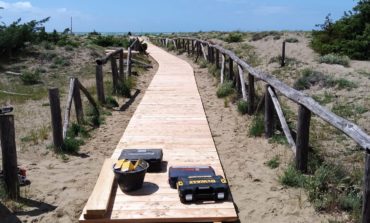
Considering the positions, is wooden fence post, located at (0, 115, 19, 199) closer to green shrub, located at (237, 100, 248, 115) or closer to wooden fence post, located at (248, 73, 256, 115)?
wooden fence post, located at (248, 73, 256, 115)

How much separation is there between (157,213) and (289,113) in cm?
615

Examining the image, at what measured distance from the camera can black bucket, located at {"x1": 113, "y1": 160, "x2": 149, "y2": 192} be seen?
5176 mm

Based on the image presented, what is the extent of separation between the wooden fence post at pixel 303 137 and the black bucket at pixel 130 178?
2093mm

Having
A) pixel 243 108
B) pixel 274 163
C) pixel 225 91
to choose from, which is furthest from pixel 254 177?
pixel 225 91

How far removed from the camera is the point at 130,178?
521cm

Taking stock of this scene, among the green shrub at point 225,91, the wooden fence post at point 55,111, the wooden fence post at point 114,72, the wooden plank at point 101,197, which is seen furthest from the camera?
the wooden fence post at point 114,72

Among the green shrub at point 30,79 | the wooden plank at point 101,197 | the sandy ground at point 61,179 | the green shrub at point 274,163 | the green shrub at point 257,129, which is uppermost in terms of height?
the green shrub at point 30,79

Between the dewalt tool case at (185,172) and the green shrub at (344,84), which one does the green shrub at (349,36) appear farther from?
the dewalt tool case at (185,172)

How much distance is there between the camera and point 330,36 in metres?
21.5

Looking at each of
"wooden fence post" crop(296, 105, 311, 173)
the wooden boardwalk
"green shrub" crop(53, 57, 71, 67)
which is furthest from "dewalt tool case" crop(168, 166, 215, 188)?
"green shrub" crop(53, 57, 71, 67)

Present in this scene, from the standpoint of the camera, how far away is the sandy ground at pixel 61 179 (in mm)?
5168

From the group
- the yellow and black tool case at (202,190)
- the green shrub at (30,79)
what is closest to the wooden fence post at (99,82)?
the green shrub at (30,79)

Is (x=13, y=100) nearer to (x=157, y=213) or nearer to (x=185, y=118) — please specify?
(x=185, y=118)

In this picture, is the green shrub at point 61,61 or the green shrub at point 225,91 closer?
the green shrub at point 225,91
